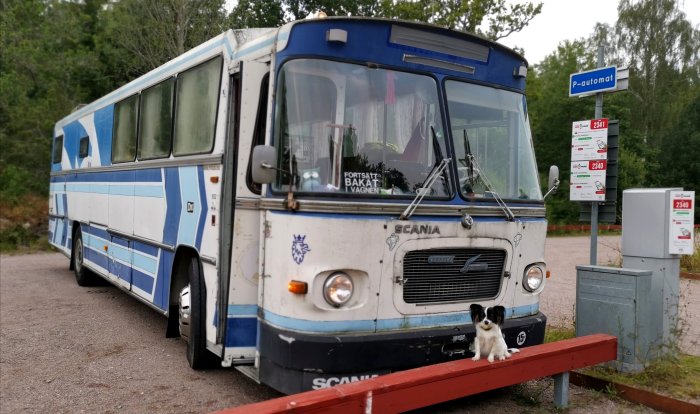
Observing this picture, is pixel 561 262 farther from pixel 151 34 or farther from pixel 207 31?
pixel 151 34

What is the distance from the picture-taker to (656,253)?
604 centimetres

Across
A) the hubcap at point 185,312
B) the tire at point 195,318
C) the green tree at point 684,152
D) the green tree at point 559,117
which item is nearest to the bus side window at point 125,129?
the hubcap at point 185,312

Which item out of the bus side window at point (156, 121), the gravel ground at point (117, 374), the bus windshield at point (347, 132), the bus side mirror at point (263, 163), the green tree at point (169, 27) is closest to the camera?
the bus side mirror at point (263, 163)

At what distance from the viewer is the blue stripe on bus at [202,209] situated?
570 cm

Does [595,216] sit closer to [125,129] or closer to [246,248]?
[246,248]

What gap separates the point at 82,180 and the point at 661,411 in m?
9.93

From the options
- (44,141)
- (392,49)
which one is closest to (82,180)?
(392,49)

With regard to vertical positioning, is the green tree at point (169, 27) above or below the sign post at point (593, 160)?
above

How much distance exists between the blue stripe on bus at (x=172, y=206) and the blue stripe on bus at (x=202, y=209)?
0.67m

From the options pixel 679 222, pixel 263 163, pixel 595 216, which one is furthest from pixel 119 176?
pixel 679 222

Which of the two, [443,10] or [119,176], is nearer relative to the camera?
[119,176]

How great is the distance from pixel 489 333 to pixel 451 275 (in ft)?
1.82

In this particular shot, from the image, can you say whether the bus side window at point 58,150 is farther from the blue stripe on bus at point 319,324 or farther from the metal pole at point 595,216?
the metal pole at point 595,216

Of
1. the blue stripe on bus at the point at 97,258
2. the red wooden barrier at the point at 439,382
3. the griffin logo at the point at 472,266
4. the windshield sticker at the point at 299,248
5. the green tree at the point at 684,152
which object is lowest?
the red wooden barrier at the point at 439,382
